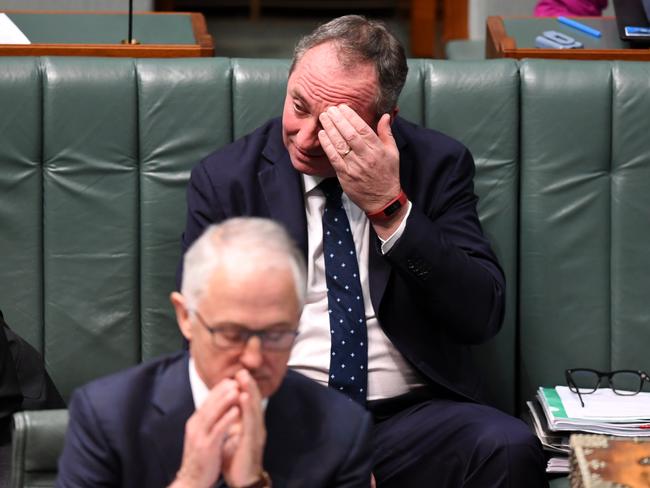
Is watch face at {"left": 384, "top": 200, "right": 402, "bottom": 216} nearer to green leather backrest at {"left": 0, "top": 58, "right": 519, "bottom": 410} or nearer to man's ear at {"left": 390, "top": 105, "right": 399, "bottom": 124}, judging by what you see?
man's ear at {"left": 390, "top": 105, "right": 399, "bottom": 124}

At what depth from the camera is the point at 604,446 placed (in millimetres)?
2256

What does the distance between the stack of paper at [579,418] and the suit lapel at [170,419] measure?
1.10 m

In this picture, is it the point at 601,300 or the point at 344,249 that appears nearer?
the point at 344,249

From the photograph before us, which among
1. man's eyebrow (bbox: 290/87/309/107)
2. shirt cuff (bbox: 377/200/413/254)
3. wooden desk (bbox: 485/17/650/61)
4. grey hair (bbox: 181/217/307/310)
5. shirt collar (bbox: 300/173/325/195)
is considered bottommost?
shirt cuff (bbox: 377/200/413/254)

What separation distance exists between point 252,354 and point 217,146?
4.40 ft

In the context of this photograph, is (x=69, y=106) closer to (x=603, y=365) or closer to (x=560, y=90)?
(x=560, y=90)

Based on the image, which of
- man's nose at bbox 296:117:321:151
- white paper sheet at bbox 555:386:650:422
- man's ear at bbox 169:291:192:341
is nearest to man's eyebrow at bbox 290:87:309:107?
man's nose at bbox 296:117:321:151

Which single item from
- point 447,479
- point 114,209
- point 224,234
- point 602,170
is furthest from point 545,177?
point 224,234

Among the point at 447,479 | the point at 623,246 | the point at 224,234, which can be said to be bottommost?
the point at 447,479

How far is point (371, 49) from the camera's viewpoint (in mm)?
2660

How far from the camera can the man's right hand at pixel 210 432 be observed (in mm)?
1670

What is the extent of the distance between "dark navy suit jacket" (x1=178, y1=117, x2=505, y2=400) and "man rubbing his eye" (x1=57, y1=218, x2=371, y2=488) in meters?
0.72

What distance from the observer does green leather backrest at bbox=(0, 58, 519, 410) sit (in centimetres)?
293

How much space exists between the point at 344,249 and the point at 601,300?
69 centimetres
